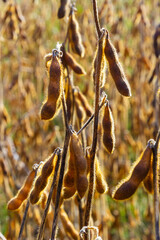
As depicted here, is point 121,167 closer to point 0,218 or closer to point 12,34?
point 0,218

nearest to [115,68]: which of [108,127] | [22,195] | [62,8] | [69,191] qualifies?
[108,127]

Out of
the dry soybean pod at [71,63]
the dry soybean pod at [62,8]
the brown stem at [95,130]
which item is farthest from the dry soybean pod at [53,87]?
the dry soybean pod at [62,8]

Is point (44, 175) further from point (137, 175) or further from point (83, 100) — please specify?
point (83, 100)

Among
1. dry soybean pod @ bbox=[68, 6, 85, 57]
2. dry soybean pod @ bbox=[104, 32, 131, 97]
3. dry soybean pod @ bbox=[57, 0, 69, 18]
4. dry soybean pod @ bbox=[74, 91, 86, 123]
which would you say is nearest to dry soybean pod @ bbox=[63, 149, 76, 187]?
dry soybean pod @ bbox=[104, 32, 131, 97]

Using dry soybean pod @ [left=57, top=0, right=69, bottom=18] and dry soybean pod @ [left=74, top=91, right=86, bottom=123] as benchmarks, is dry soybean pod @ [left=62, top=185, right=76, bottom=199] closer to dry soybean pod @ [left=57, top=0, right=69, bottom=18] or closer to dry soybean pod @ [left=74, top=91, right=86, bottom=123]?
dry soybean pod @ [left=74, top=91, right=86, bottom=123]

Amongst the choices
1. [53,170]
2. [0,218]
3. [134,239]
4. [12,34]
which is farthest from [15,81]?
[53,170]
